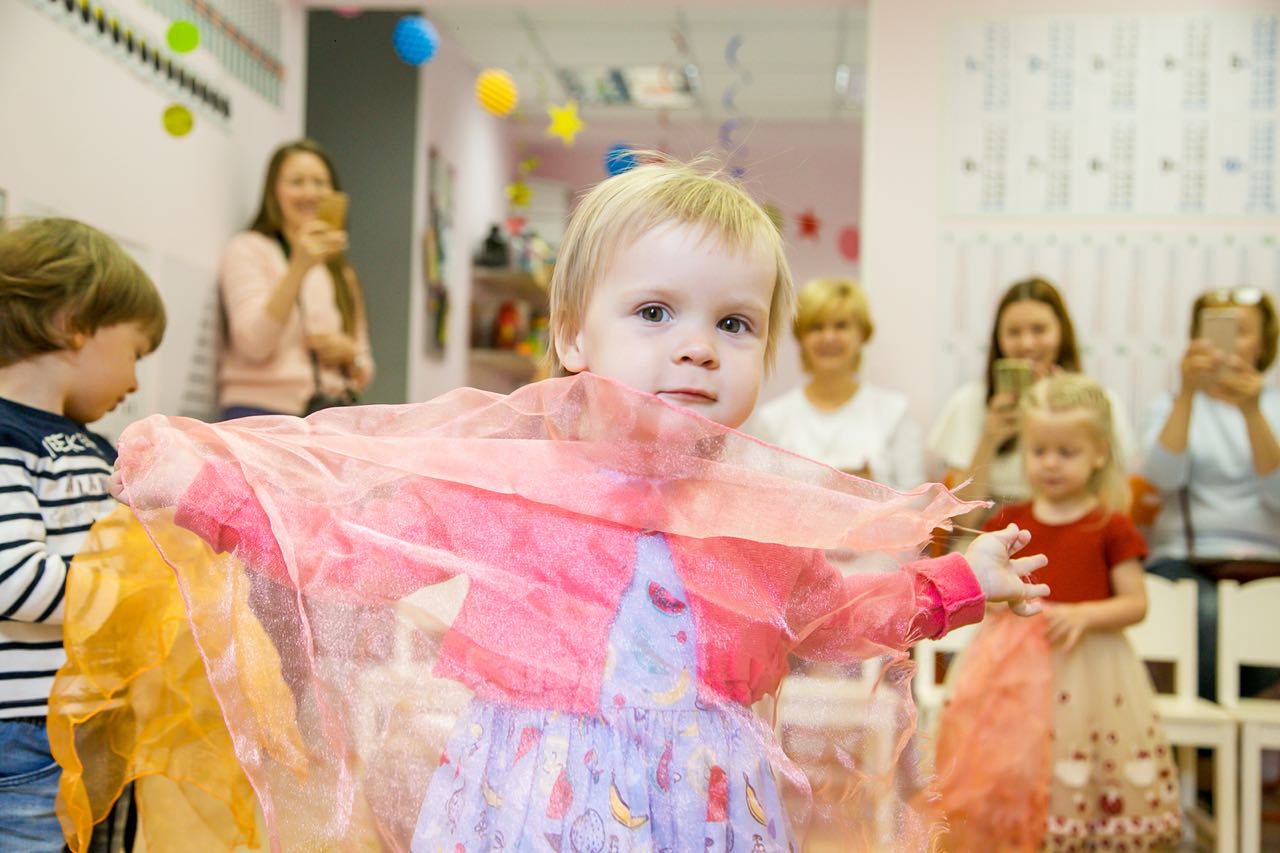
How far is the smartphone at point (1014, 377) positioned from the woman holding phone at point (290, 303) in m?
1.61

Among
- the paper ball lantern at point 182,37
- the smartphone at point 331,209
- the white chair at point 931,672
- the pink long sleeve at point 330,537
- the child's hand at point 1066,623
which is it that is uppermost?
the paper ball lantern at point 182,37

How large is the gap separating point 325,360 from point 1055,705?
1.93 metres

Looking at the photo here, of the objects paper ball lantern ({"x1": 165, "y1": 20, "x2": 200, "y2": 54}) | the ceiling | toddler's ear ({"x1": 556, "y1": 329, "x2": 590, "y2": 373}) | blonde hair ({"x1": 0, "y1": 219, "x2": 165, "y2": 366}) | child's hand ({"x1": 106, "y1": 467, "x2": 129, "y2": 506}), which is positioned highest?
the ceiling

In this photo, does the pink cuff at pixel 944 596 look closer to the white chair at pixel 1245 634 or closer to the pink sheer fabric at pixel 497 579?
the pink sheer fabric at pixel 497 579

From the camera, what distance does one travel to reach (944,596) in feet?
3.67

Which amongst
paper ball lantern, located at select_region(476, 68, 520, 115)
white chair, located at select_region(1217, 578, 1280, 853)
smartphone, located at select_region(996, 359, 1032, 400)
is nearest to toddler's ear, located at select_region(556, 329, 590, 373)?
smartphone, located at select_region(996, 359, 1032, 400)

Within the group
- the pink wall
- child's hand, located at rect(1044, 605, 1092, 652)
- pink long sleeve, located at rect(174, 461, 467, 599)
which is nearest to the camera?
pink long sleeve, located at rect(174, 461, 467, 599)

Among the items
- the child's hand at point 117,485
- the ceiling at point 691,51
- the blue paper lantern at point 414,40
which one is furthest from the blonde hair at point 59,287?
the ceiling at point 691,51

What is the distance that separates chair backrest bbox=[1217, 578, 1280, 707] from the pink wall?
4.23 meters

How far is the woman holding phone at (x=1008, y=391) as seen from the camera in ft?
9.53

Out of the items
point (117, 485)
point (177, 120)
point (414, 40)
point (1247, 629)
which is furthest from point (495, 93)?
point (117, 485)

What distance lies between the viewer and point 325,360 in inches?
122

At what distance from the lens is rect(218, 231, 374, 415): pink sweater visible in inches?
114

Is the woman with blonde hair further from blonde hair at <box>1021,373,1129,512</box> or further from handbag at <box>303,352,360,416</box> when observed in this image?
handbag at <box>303,352,360,416</box>
